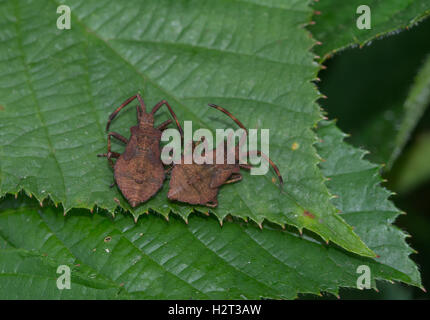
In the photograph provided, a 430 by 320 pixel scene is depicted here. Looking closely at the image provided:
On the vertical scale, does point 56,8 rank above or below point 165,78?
above

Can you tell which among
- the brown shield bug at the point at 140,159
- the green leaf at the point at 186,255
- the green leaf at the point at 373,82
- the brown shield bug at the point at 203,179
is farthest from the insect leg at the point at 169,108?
the green leaf at the point at 373,82

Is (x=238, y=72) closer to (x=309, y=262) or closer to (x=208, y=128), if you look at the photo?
(x=208, y=128)

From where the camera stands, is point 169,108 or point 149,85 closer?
point 169,108

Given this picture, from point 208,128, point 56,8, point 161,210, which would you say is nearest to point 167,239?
point 161,210

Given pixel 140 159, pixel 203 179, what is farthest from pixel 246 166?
pixel 140 159

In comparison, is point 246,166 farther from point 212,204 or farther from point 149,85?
point 149,85
